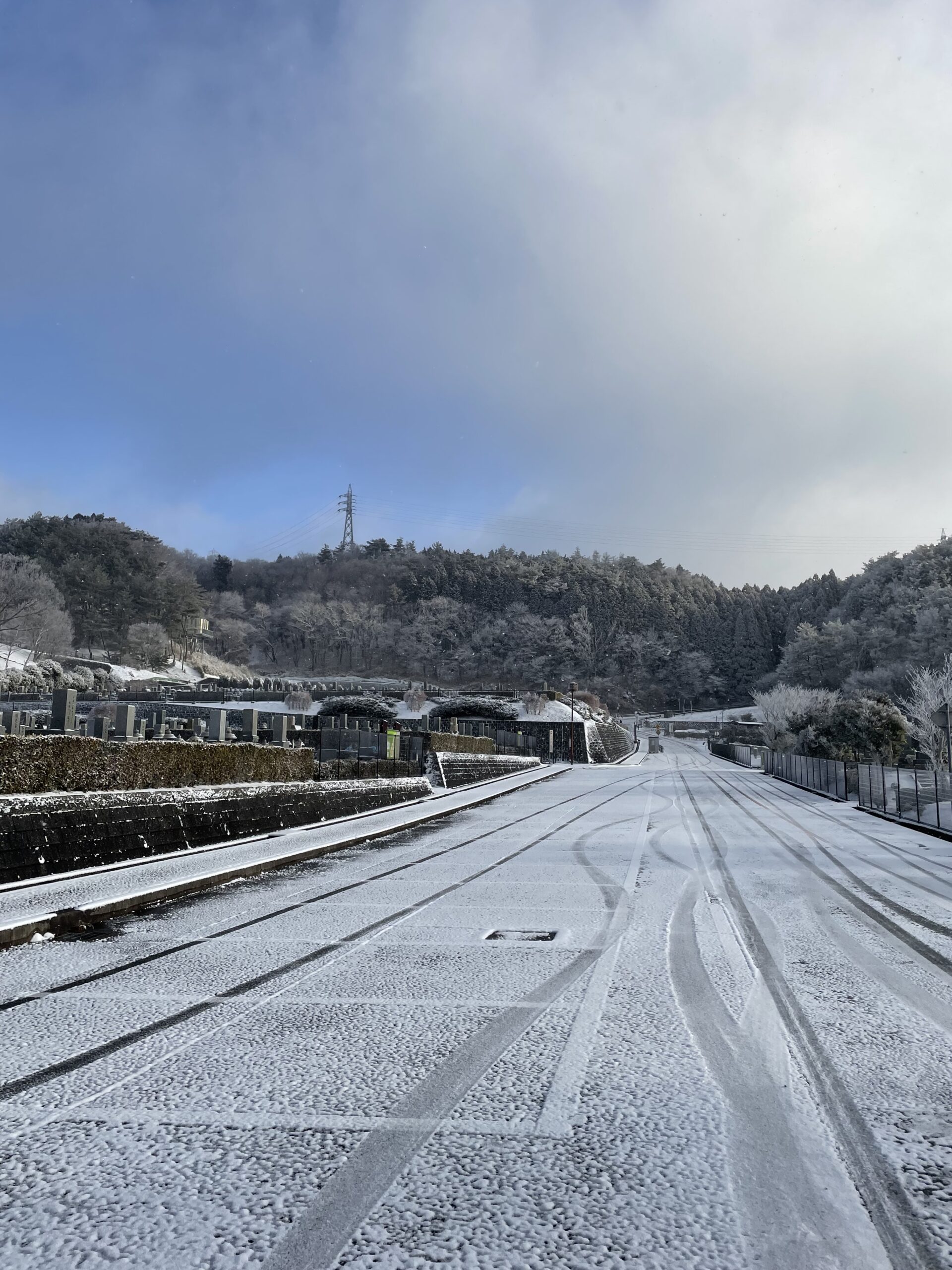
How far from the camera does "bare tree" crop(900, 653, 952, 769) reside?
50.8m

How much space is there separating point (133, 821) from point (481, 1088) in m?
9.04

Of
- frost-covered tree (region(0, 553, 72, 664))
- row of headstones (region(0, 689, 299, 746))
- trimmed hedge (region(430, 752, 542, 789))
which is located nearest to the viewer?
row of headstones (region(0, 689, 299, 746))

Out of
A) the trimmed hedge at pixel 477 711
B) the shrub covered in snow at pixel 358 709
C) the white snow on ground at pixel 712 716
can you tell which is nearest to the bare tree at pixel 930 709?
the trimmed hedge at pixel 477 711

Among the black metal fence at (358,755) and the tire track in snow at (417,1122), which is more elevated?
the black metal fence at (358,755)

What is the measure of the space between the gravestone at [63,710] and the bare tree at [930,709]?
119ft

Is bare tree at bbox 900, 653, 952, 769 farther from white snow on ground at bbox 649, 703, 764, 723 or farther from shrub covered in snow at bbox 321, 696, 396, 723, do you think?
white snow on ground at bbox 649, 703, 764, 723

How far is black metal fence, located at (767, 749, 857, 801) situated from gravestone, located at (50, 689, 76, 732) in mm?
24593

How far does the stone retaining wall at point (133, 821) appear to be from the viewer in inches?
383

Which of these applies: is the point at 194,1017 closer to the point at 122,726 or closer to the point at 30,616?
the point at 122,726

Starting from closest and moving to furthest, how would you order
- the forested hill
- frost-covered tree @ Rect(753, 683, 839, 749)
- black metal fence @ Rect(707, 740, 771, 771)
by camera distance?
black metal fence @ Rect(707, 740, 771, 771), frost-covered tree @ Rect(753, 683, 839, 749), the forested hill

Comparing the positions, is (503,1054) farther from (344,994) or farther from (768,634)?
(768,634)

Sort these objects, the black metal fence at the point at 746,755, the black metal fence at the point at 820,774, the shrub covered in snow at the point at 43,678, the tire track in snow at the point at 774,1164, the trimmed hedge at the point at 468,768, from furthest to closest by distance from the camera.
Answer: the shrub covered in snow at the point at 43,678, the black metal fence at the point at 746,755, the trimmed hedge at the point at 468,768, the black metal fence at the point at 820,774, the tire track in snow at the point at 774,1164

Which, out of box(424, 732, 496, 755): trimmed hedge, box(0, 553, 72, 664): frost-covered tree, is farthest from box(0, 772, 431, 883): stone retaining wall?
box(0, 553, 72, 664): frost-covered tree

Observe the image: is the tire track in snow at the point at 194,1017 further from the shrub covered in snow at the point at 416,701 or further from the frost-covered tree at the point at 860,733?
the shrub covered in snow at the point at 416,701
